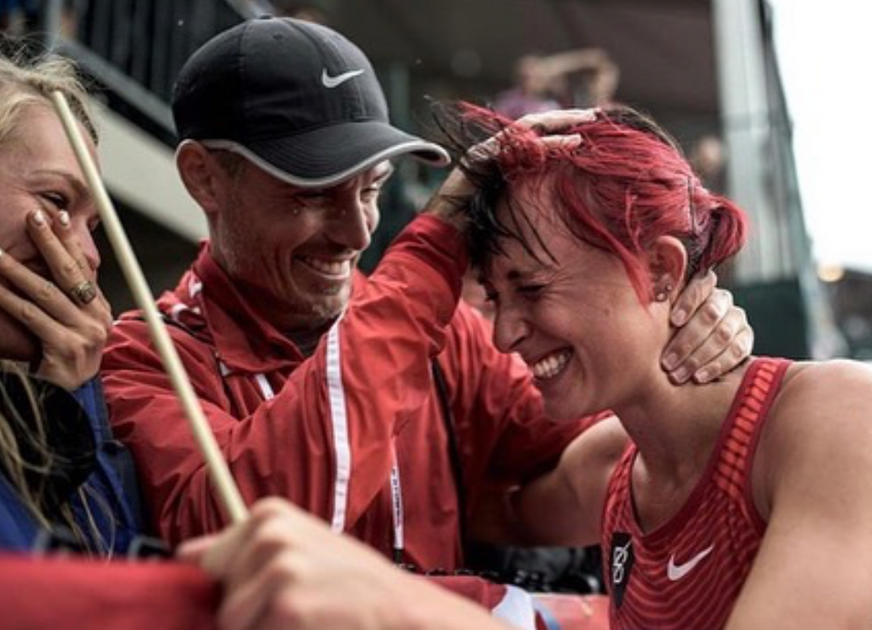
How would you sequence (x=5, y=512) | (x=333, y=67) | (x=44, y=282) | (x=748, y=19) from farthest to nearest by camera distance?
(x=748, y=19)
(x=333, y=67)
(x=44, y=282)
(x=5, y=512)

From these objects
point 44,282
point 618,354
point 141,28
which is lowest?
point 141,28

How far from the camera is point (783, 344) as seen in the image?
20.9 ft

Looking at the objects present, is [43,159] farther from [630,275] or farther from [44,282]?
[630,275]

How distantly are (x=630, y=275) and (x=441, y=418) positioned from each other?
2.09 feet

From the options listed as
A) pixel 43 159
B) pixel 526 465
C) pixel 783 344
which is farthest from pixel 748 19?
pixel 43 159

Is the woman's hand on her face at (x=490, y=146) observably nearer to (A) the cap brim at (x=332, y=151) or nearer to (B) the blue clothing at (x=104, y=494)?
(A) the cap brim at (x=332, y=151)

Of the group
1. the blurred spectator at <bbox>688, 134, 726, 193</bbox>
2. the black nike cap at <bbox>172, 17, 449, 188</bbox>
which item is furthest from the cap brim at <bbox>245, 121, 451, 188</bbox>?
the blurred spectator at <bbox>688, 134, 726, 193</bbox>

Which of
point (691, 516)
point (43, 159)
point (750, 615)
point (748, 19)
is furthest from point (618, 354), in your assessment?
point (748, 19)

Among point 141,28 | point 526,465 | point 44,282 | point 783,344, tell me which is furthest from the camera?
point 141,28

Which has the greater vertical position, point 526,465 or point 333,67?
point 333,67

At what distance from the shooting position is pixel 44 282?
2037 mm

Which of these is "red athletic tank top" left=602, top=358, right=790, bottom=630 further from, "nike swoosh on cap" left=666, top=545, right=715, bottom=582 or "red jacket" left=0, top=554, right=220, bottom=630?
"red jacket" left=0, top=554, right=220, bottom=630

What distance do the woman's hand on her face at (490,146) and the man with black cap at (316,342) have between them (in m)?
0.04

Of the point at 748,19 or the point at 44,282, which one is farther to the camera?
the point at 748,19
